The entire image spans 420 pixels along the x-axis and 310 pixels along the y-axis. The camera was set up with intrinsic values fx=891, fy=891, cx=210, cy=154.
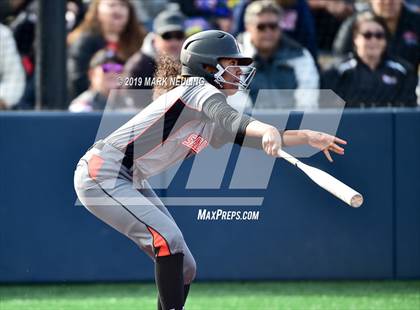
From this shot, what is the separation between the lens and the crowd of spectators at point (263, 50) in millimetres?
6398

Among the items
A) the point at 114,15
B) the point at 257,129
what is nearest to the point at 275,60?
the point at 114,15

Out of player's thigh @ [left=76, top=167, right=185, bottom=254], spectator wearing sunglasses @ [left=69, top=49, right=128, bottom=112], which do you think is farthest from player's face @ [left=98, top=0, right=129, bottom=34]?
player's thigh @ [left=76, top=167, right=185, bottom=254]

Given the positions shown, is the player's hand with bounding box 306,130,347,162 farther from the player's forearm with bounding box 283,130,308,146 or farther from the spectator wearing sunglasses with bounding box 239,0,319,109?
the spectator wearing sunglasses with bounding box 239,0,319,109

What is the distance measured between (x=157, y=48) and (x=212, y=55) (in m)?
2.54

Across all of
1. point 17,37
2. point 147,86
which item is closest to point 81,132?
point 147,86

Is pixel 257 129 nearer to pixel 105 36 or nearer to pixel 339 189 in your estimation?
pixel 339 189

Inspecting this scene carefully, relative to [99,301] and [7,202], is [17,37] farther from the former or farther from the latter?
[99,301]

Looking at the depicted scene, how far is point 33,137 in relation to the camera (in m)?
5.83

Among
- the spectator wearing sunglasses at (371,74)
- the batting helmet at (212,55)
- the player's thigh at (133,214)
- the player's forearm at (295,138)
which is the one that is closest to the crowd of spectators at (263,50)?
the spectator wearing sunglasses at (371,74)

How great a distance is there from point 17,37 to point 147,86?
1322mm

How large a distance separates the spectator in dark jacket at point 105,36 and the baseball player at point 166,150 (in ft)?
8.47

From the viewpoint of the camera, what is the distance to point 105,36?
6.86 meters

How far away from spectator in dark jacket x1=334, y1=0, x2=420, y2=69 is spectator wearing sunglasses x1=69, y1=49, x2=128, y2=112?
1.81 meters

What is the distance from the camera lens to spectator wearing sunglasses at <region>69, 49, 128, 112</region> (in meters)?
6.34
